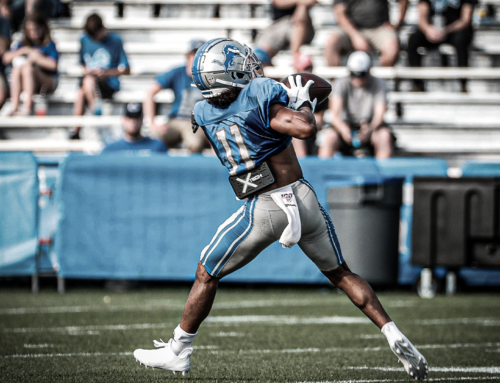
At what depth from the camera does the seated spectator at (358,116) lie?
27.1 feet

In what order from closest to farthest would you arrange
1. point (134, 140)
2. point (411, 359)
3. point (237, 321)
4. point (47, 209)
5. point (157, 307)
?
point (411, 359) → point (237, 321) → point (157, 307) → point (47, 209) → point (134, 140)

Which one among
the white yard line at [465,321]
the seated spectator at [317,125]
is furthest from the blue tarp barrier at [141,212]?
the white yard line at [465,321]

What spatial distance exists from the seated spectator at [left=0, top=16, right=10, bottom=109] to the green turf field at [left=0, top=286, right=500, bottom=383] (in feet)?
11.5

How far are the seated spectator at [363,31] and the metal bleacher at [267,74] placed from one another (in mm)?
226

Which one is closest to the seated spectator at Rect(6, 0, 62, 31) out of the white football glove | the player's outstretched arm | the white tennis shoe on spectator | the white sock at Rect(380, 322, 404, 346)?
the white football glove

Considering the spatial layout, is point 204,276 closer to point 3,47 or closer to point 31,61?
point 31,61

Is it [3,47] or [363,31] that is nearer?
[363,31]

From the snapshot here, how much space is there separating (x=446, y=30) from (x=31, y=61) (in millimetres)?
5250

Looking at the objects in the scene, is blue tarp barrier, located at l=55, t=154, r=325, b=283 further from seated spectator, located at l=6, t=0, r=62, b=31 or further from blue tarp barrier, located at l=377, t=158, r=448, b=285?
seated spectator, located at l=6, t=0, r=62, b=31

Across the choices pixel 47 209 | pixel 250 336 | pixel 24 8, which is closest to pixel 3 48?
pixel 24 8

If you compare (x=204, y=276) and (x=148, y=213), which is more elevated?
(x=204, y=276)

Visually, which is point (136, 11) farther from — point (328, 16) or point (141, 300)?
point (141, 300)

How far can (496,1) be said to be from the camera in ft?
37.7

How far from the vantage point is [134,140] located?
8.05 m
